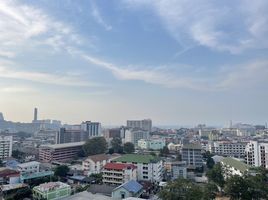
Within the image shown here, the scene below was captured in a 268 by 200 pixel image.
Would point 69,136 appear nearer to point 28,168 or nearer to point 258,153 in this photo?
point 28,168

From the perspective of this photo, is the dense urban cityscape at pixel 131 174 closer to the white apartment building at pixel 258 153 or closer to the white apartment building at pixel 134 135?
the white apartment building at pixel 258 153

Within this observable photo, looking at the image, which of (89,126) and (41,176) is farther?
(89,126)

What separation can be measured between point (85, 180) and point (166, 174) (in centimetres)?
778

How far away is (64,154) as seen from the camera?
31547 mm

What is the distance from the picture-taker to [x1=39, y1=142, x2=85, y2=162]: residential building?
1188 inches

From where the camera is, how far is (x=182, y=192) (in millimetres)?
10602

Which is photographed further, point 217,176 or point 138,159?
point 138,159

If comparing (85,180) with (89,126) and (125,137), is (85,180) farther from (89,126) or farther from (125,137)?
(89,126)

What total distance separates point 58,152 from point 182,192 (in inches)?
921

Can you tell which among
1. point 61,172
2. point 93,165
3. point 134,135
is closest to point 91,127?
point 134,135

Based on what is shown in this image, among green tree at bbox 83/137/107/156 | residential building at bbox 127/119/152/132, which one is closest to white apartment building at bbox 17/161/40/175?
Result: green tree at bbox 83/137/107/156

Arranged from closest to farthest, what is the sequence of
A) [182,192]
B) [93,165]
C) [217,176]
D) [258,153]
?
1. [182,192]
2. [217,176]
3. [93,165]
4. [258,153]

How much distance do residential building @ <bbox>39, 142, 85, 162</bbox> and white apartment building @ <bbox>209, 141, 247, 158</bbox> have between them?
20673 millimetres

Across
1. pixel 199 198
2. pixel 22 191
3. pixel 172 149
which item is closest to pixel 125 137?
pixel 172 149
